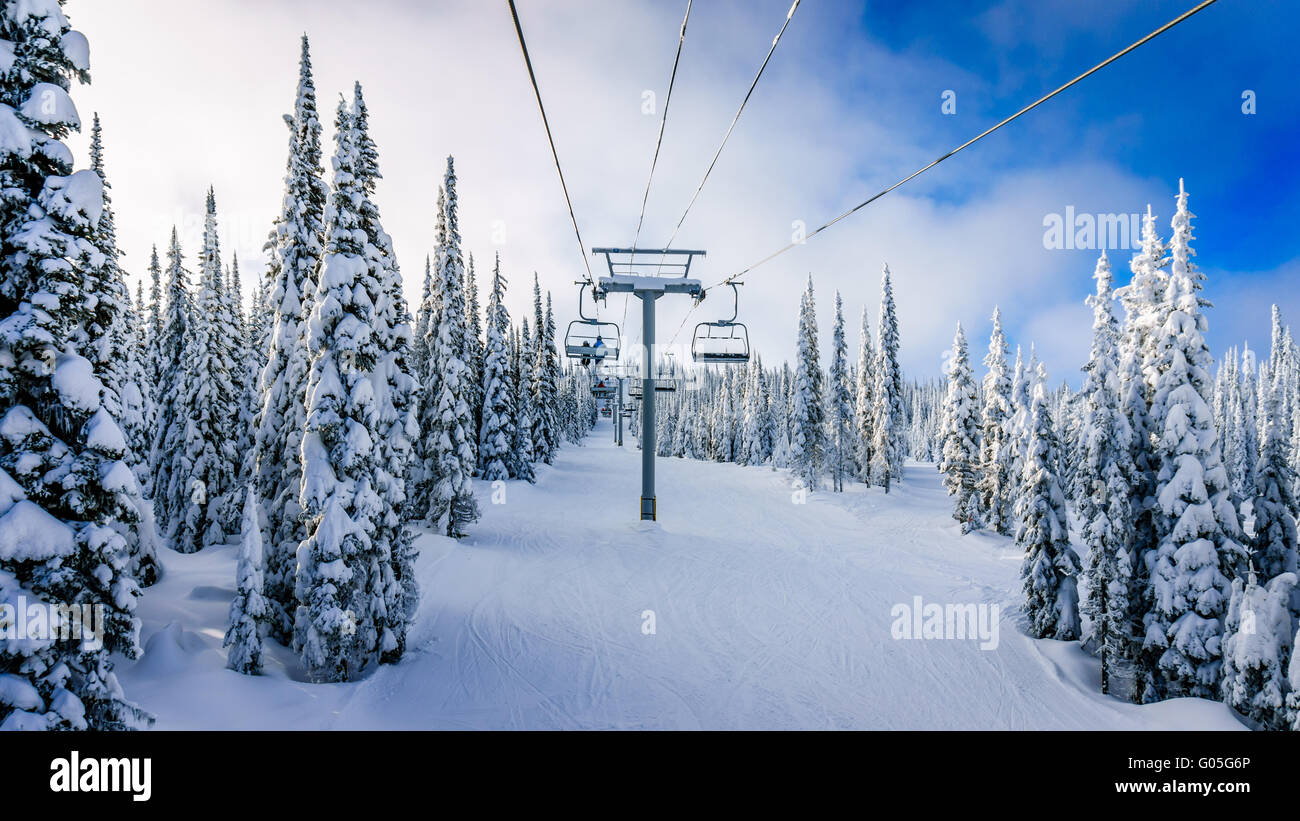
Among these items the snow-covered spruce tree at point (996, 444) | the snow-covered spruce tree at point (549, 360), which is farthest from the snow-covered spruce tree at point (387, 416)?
the snow-covered spruce tree at point (549, 360)

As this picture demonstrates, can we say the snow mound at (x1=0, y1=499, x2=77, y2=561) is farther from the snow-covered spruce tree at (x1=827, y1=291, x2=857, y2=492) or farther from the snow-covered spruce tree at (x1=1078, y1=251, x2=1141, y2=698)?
the snow-covered spruce tree at (x1=827, y1=291, x2=857, y2=492)

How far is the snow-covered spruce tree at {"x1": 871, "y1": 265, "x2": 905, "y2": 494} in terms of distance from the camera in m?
46.6

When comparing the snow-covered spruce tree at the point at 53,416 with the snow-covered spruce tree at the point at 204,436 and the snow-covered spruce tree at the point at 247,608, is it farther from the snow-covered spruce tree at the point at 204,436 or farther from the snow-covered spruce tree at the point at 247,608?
the snow-covered spruce tree at the point at 204,436

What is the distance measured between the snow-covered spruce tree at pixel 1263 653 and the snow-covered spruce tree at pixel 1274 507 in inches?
163

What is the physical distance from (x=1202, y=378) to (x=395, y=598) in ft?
66.8

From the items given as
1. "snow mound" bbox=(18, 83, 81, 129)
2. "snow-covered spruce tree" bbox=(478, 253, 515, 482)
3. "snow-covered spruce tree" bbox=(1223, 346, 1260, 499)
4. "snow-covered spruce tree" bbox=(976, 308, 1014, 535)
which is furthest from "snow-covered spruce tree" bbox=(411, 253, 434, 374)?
"snow-covered spruce tree" bbox=(1223, 346, 1260, 499)

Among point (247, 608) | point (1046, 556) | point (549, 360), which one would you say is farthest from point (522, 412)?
point (1046, 556)

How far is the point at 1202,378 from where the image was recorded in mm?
13188

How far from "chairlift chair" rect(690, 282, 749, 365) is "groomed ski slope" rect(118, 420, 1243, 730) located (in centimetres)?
816

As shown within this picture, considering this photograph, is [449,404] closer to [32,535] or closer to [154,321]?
[32,535]

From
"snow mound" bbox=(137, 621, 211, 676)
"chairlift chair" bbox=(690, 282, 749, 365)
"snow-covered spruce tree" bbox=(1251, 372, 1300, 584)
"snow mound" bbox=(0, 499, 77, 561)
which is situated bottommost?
"snow mound" bbox=(137, 621, 211, 676)

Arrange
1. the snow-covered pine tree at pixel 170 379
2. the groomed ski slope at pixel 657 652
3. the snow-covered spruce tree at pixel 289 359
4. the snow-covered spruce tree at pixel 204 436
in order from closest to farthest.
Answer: the groomed ski slope at pixel 657 652 < the snow-covered spruce tree at pixel 289 359 < the snow-covered spruce tree at pixel 204 436 < the snow-covered pine tree at pixel 170 379

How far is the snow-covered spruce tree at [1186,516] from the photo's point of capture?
41.1 ft
